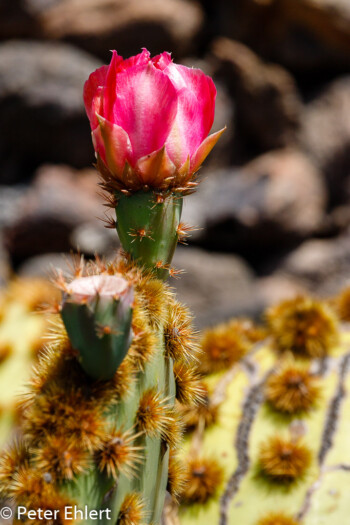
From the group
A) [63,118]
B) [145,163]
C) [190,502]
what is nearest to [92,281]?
[145,163]

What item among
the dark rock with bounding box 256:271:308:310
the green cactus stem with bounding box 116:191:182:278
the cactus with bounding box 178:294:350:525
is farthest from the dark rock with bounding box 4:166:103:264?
the green cactus stem with bounding box 116:191:182:278

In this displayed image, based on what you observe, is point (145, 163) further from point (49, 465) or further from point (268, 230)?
point (268, 230)

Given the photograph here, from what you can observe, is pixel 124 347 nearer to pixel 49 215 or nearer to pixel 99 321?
pixel 99 321

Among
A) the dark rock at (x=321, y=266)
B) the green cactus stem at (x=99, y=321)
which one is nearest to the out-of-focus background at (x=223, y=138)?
the dark rock at (x=321, y=266)

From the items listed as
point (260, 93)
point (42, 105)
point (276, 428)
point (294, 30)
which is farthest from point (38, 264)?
point (276, 428)

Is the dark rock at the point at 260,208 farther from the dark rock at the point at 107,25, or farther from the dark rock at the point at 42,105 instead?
the dark rock at the point at 107,25
